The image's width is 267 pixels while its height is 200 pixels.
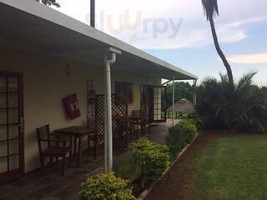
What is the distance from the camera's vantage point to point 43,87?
6.72 metres

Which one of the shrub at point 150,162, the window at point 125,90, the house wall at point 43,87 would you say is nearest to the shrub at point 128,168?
the shrub at point 150,162

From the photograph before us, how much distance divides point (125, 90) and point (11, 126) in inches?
267

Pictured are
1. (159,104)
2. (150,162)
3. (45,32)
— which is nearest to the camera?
(45,32)

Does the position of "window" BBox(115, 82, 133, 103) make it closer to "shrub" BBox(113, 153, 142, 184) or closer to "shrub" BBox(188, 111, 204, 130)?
"shrub" BBox(188, 111, 204, 130)

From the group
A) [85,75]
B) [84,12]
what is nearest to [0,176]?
[85,75]

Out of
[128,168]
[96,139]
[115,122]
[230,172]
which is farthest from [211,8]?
[128,168]

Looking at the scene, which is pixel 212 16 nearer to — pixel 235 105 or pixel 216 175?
pixel 235 105

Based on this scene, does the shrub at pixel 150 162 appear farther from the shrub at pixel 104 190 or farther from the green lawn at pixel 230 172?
the shrub at pixel 104 190

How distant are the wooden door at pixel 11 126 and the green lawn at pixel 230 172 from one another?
3.41m

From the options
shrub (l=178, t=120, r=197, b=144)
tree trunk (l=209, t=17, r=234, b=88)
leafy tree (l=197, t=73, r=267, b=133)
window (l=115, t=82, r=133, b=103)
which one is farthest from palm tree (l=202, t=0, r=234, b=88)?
shrub (l=178, t=120, r=197, b=144)

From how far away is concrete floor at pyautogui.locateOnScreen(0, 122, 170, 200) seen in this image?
16.0ft

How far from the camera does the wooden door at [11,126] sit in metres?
5.51

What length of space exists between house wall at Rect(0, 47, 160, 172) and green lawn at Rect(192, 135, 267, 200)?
11.0ft

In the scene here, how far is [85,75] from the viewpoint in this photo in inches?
337
